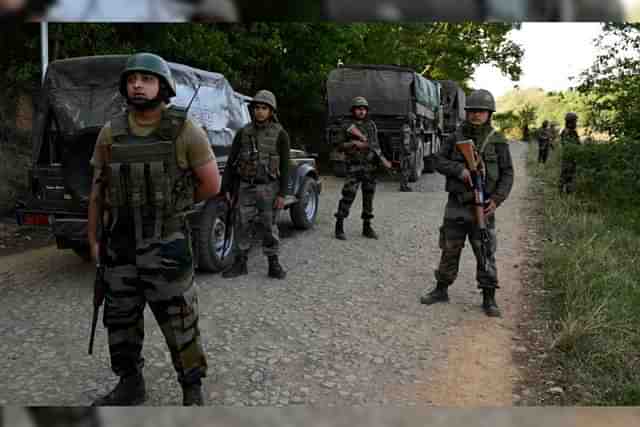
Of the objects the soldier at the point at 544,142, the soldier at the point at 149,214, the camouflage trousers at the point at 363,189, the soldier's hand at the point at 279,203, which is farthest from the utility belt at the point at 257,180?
the soldier at the point at 544,142

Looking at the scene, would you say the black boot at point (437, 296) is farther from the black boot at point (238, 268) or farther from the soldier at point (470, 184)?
the black boot at point (238, 268)

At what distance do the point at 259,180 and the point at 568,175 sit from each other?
13.0 ft

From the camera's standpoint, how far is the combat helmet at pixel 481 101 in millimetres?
3480

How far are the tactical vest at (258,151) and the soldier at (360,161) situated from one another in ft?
4.81

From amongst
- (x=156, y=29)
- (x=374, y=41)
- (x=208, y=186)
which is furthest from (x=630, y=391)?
(x=374, y=41)

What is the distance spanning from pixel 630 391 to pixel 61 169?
359 centimetres

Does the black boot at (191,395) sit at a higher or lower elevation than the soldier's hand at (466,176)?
lower

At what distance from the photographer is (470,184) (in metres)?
3.65

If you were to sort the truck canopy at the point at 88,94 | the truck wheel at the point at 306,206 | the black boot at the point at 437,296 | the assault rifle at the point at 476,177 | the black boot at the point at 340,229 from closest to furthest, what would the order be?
the assault rifle at the point at 476,177
the black boot at the point at 437,296
the truck canopy at the point at 88,94
the black boot at the point at 340,229
the truck wheel at the point at 306,206

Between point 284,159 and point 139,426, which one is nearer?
point 139,426

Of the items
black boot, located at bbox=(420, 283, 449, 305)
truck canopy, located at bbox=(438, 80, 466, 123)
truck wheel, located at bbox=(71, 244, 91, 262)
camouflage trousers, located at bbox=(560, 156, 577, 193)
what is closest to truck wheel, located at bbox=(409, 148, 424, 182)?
camouflage trousers, located at bbox=(560, 156, 577, 193)

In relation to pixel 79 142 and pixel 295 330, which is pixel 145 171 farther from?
pixel 79 142

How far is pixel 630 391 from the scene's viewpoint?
98.0 inches

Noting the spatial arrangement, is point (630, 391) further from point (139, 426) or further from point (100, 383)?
point (100, 383)
